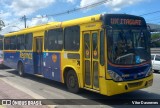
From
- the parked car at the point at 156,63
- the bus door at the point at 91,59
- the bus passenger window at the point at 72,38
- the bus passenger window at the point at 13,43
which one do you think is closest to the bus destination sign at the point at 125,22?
the bus door at the point at 91,59

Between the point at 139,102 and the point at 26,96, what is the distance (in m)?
4.13

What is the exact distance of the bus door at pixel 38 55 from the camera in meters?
14.2

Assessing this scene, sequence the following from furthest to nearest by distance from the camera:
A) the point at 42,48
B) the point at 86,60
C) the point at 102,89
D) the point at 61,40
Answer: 1. the point at 42,48
2. the point at 61,40
3. the point at 86,60
4. the point at 102,89

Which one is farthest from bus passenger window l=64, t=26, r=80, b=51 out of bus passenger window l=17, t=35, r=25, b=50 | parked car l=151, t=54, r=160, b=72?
parked car l=151, t=54, r=160, b=72

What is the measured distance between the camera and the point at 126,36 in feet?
31.2

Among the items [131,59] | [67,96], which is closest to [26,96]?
[67,96]

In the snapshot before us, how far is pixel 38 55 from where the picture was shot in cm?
1456

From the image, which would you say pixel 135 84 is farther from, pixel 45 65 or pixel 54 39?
pixel 45 65

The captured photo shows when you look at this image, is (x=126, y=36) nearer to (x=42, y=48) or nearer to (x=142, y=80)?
(x=142, y=80)

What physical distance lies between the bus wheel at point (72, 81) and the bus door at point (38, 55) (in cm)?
308

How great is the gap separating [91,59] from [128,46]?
1.37 m

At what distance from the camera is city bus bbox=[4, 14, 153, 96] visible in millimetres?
9055

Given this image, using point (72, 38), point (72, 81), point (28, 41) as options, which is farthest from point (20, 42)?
point (72, 81)

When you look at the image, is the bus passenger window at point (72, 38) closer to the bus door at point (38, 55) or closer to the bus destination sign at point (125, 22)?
the bus destination sign at point (125, 22)
